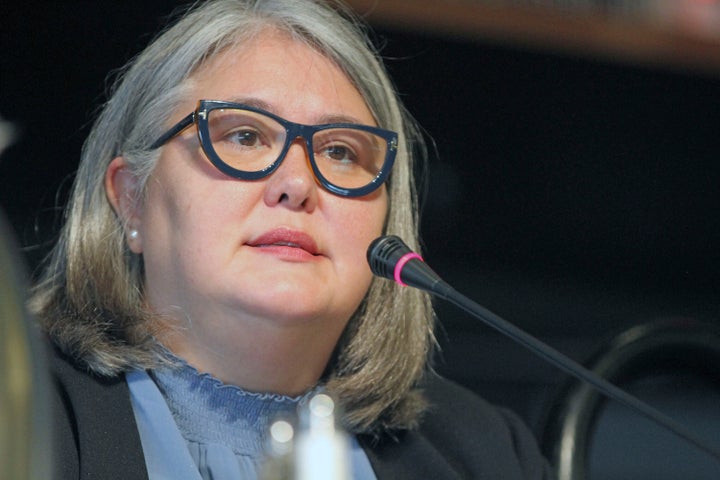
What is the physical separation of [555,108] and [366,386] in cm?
125

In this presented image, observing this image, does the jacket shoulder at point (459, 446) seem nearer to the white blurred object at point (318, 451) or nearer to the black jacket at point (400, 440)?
the black jacket at point (400, 440)

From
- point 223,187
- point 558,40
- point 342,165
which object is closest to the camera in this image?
point 223,187

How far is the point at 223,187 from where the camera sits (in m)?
1.49

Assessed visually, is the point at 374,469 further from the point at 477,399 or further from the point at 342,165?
the point at 342,165

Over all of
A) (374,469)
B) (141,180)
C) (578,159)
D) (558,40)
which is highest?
(558,40)

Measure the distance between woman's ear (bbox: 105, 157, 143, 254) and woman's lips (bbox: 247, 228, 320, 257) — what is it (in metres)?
0.26

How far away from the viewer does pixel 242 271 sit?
1467mm

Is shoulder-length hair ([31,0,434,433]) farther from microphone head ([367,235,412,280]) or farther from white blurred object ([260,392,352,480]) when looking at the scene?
white blurred object ([260,392,352,480])

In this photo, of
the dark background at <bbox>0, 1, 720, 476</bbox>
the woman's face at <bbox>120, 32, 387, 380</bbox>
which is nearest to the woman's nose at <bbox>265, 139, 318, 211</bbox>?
the woman's face at <bbox>120, 32, 387, 380</bbox>

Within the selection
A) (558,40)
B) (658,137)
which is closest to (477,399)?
(558,40)

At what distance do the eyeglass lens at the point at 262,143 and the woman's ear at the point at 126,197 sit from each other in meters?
0.19

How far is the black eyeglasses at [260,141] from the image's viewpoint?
151 cm

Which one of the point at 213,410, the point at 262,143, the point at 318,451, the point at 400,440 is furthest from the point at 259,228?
the point at 318,451

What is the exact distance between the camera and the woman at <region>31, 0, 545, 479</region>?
4.83 feet
